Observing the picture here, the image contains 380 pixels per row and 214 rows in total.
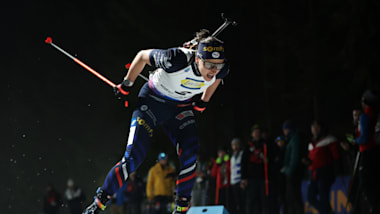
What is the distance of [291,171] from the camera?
24.1 ft

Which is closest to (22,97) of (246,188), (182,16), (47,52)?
(47,52)

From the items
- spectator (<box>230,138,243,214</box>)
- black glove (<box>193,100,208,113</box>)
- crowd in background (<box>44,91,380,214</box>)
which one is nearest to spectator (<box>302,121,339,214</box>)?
crowd in background (<box>44,91,380,214</box>)

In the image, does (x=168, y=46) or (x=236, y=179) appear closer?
(x=236, y=179)

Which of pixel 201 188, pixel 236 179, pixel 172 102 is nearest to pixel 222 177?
pixel 236 179

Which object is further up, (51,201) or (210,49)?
(51,201)

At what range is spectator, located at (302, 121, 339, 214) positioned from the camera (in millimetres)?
6812

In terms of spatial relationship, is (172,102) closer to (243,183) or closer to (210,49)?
(210,49)

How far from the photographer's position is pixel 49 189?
482 inches

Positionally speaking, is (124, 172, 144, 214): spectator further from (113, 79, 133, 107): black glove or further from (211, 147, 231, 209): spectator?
(113, 79, 133, 107): black glove

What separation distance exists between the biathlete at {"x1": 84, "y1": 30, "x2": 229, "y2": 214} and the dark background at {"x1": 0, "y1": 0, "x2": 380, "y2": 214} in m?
3.71

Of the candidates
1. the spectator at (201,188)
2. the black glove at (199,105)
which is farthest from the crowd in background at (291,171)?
the black glove at (199,105)

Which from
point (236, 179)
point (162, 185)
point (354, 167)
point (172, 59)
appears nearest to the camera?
point (172, 59)

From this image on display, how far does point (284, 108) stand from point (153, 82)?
557 inches

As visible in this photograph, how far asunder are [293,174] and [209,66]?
132 inches
